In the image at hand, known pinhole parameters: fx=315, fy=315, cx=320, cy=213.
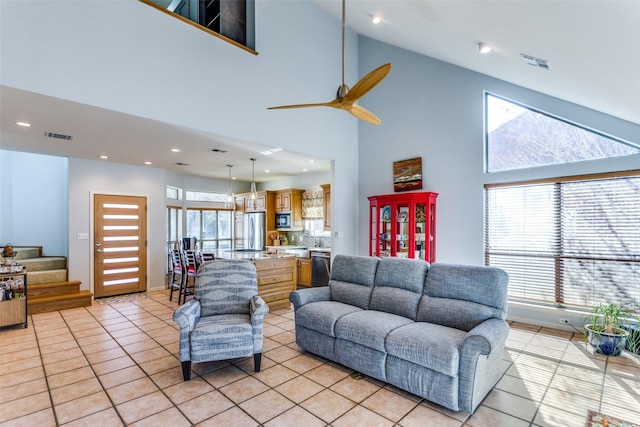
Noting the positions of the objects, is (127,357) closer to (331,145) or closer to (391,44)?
(331,145)

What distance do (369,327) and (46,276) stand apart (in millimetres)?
→ 5739

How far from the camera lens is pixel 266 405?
98.6 inches

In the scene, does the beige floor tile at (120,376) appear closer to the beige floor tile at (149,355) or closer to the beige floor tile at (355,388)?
the beige floor tile at (149,355)

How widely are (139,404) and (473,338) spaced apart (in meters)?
2.65

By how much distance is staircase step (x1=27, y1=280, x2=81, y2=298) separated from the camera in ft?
17.1

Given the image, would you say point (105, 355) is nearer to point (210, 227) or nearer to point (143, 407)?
point (143, 407)

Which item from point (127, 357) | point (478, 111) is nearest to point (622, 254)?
point (478, 111)

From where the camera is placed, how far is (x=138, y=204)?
662 centimetres

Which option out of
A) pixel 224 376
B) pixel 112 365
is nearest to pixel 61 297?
pixel 112 365

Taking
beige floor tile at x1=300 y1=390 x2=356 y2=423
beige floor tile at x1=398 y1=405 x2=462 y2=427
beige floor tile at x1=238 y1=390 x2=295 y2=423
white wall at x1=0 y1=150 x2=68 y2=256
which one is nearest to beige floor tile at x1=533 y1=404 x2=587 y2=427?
beige floor tile at x1=398 y1=405 x2=462 y2=427

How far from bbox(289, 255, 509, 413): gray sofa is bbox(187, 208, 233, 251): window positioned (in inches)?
224

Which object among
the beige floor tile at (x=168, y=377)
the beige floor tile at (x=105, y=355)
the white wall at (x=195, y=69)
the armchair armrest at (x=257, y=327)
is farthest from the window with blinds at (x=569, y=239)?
the beige floor tile at (x=105, y=355)

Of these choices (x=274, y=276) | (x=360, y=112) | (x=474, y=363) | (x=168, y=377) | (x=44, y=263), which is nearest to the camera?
(x=474, y=363)

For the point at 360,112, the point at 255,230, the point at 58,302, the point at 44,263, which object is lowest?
the point at 58,302
